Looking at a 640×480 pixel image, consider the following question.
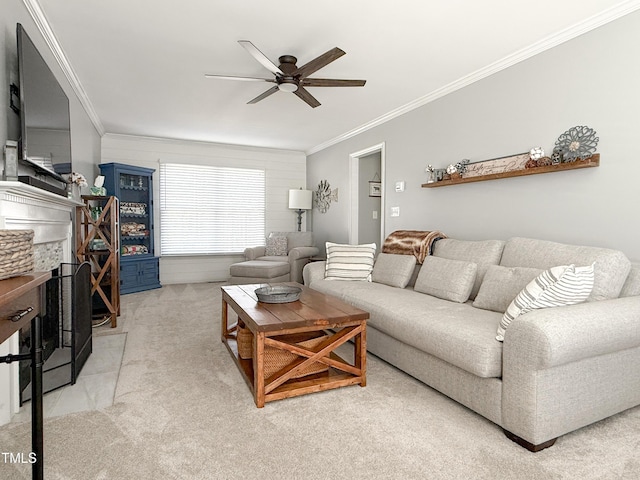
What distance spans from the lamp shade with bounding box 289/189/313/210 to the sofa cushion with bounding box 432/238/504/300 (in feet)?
11.8

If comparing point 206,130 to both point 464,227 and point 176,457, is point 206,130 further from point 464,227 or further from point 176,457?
point 176,457

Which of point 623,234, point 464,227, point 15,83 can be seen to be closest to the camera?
point 15,83

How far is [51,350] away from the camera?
8.38 ft

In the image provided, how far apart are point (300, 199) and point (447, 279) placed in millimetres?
4033

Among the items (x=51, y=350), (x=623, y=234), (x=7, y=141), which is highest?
(x=7, y=141)

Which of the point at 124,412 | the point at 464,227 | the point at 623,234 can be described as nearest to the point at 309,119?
the point at 464,227

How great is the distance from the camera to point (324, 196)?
626 cm

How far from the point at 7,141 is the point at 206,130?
3.55 metres

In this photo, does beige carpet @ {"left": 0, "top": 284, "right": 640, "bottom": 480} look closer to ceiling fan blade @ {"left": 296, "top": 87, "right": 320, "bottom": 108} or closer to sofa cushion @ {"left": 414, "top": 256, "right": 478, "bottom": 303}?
Answer: sofa cushion @ {"left": 414, "top": 256, "right": 478, "bottom": 303}

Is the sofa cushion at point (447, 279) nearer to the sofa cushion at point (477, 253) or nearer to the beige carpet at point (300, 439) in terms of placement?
the sofa cushion at point (477, 253)

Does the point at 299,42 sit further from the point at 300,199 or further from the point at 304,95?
the point at 300,199

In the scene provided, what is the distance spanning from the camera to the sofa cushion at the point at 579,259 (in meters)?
2.07

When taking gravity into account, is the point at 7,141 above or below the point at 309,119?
below

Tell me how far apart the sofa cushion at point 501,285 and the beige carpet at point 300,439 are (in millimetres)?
686
